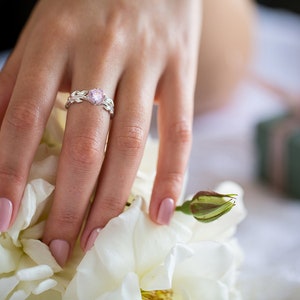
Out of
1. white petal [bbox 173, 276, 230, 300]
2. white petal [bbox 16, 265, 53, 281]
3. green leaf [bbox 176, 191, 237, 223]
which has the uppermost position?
green leaf [bbox 176, 191, 237, 223]

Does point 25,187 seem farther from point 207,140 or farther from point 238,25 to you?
point 238,25

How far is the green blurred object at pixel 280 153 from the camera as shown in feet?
3.23

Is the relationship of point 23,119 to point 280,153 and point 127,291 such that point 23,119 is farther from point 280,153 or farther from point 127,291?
point 280,153

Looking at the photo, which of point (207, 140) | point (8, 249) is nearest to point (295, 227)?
point (207, 140)

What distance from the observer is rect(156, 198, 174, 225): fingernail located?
45cm

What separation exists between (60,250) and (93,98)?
12 cm

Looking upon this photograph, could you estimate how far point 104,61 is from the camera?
1.77 feet

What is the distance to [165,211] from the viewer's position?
0.47 meters

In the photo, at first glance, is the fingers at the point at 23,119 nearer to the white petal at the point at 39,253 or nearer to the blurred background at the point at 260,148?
the white petal at the point at 39,253

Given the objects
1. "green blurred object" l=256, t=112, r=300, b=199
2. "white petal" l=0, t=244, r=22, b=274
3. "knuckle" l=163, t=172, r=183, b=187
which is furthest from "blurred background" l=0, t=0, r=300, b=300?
"white petal" l=0, t=244, r=22, b=274

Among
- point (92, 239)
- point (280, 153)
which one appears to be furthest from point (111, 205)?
point (280, 153)

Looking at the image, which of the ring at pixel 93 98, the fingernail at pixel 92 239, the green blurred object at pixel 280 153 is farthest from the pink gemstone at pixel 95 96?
the green blurred object at pixel 280 153

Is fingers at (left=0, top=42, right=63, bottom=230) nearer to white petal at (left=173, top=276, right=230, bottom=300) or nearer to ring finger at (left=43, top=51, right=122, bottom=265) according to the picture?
ring finger at (left=43, top=51, right=122, bottom=265)

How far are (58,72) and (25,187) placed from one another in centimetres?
11
